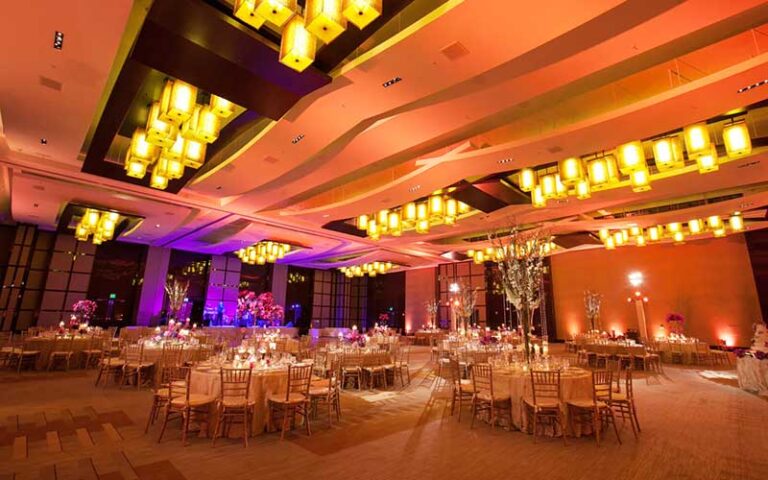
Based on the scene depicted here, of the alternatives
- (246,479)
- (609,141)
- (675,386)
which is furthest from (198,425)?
(675,386)

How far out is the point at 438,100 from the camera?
4.80 meters

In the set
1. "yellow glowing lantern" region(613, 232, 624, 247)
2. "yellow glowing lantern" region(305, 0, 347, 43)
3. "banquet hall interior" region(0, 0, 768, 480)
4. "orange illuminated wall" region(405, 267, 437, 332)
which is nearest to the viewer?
"yellow glowing lantern" region(305, 0, 347, 43)

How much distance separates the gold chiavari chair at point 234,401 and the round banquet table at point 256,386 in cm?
8

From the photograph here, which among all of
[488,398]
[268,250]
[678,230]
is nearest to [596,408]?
[488,398]

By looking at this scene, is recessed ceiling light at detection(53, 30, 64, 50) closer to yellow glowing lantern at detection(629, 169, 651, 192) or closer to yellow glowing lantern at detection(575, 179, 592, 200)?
yellow glowing lantern at detection(575, 179, 592, 200)

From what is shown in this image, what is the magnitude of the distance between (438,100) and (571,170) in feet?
9.62

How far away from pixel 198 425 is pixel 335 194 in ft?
24.7

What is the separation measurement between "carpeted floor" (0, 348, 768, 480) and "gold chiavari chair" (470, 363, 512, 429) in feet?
0.80

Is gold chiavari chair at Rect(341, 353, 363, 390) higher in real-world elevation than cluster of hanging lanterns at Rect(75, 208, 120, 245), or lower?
lower

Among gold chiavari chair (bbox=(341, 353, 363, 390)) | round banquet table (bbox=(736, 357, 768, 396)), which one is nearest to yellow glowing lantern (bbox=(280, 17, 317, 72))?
gold chiavari chair (bbox=(341, 353, 363, 390))

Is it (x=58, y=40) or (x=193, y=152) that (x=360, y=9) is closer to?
(x=58, y=40)

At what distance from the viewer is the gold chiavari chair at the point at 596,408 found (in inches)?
161

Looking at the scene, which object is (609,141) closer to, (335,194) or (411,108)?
(411,108)

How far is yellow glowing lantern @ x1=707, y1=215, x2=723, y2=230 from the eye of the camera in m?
9.32
